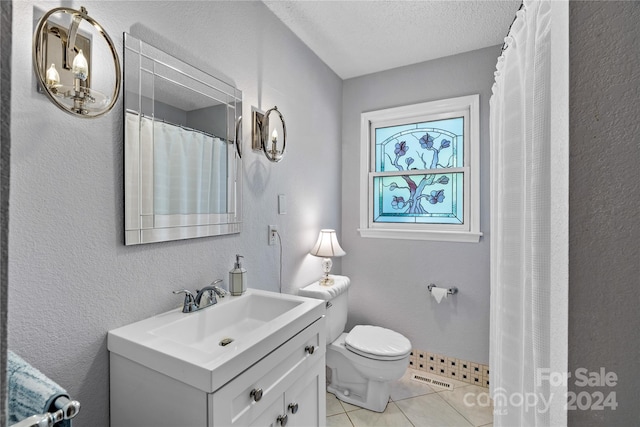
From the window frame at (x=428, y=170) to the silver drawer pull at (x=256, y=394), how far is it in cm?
174

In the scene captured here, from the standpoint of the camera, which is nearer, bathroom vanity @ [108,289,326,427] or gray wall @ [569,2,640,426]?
gray wall @ [569,2,640,426]

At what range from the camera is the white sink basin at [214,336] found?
849 millimetres

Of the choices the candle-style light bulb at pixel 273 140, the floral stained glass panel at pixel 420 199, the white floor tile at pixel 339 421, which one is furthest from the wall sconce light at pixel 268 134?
the white floor tile at pixel 339 421

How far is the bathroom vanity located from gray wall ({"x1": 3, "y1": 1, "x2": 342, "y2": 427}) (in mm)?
113

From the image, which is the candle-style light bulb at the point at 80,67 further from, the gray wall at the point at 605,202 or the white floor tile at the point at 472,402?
the white floor tile at the point at 472,402

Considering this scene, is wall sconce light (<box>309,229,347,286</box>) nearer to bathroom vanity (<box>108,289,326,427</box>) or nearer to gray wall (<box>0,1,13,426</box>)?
bathroom vanity (<box>108,289,326,427</box>)

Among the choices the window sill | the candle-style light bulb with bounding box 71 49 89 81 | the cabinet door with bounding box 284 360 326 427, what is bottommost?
the cabinet door with bounding box 284 360 326 427

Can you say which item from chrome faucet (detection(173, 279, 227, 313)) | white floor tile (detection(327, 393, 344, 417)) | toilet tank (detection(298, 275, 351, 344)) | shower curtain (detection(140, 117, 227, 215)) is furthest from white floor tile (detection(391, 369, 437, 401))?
shower curtain (detection(140, 117, 227, 215))

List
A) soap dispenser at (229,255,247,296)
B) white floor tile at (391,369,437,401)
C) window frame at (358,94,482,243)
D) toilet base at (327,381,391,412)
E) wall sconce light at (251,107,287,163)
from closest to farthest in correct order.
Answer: soap dispenser at (229,255,247,296), wall sconce light at (251,107,287,163), toilet base at (327,381,391,412), white floor tile at (391,369,437,401), window frame at (358,94,482,243)

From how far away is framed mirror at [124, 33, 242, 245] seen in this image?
1.11 m

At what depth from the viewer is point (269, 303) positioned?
4.77 feet

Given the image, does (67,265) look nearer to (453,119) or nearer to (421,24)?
(421,24)

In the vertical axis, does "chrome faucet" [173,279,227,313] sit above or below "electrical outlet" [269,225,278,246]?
below

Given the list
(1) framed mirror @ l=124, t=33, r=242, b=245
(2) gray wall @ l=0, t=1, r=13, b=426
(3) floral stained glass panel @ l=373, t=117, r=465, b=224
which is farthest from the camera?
(3) floral stained glass panel @ l=373, t=117, r=465, b=224
